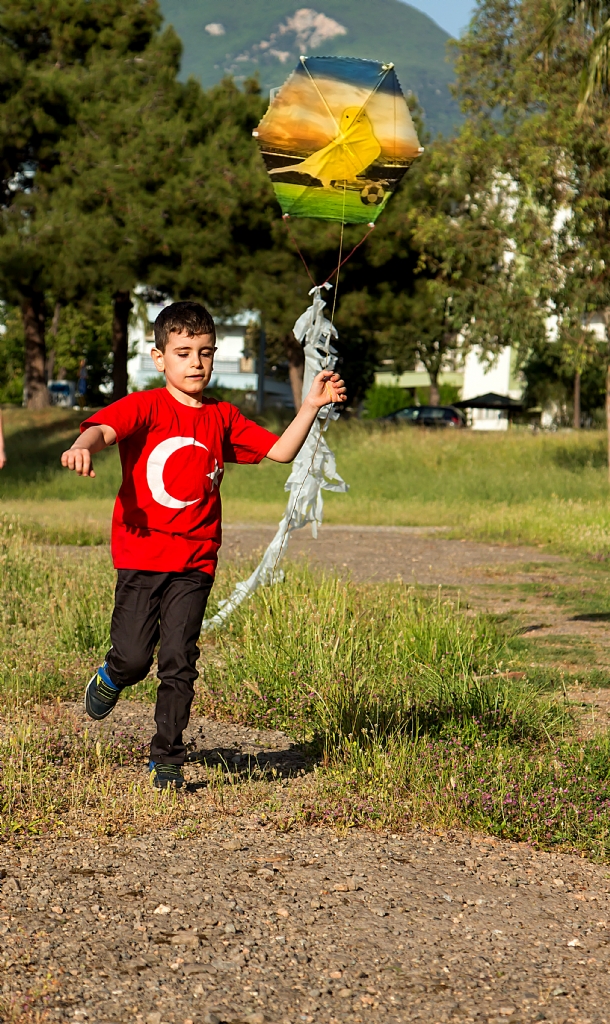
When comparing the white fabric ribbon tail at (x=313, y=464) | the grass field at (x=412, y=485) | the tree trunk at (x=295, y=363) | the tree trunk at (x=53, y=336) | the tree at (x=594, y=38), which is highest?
the tree at (x=594, y=38)

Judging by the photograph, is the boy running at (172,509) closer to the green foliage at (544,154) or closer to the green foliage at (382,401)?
the green foliage at (544,154)

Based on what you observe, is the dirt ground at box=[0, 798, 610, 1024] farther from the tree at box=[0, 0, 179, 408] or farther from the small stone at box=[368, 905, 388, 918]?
the tree at box=[0, 0, 179, 408]

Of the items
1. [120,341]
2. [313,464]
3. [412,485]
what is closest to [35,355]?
[120,341]

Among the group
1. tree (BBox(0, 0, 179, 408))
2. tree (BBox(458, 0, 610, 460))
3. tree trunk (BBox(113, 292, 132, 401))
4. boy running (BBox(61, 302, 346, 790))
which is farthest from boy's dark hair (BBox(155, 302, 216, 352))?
tree trunk (BBox(113, 292, 132, 401))

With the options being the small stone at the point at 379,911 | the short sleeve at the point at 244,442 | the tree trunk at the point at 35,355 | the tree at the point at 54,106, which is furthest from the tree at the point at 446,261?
the small stone at the point at 379,911

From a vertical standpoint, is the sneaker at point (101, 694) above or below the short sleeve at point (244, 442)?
below

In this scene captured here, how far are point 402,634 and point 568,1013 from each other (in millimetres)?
3890

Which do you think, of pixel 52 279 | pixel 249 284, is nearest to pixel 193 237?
pixel 249 284

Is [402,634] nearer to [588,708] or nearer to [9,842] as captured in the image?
[588,708]

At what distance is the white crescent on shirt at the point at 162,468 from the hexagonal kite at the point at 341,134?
1.80 meters

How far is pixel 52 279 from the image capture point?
30.0 m

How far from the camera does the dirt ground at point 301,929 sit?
9.52ft

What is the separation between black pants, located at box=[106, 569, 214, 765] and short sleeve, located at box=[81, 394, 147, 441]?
510mm

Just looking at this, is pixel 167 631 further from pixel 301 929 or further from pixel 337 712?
pixel 301 929
